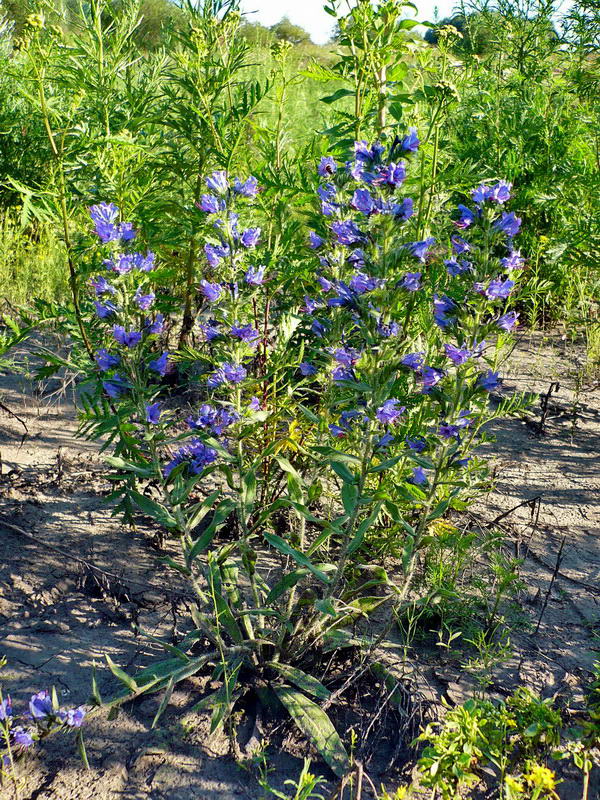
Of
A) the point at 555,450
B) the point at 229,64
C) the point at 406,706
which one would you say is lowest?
the point at 406,706

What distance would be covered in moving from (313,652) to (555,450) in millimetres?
2193

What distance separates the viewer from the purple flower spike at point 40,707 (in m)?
2.04

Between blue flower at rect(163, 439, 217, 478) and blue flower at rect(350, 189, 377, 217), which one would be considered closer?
blue flower at rect(350, 189, 377, 217)

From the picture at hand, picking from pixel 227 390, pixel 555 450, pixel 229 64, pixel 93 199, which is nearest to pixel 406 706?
pixel 227 390

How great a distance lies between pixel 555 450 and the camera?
397 centimetres

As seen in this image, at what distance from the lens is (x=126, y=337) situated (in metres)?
2.14

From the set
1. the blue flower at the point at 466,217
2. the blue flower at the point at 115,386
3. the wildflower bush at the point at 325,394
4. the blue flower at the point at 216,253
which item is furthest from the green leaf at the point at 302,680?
the blue flower at the point at 466,217

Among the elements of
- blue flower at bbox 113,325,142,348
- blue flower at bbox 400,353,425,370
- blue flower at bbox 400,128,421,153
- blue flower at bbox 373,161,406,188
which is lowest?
blue flower at bbox 400,353,425,370

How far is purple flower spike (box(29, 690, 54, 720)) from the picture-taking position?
2041mm

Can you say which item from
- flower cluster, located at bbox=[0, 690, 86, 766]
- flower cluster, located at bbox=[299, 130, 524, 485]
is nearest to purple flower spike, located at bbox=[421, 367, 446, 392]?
flower cluster, located at bbox=[299, 130, 524, 485]

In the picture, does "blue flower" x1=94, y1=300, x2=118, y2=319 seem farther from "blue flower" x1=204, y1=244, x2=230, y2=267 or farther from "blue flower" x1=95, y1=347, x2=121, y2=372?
"blue flower" x1=204, y1=244, x2=230, y2=267

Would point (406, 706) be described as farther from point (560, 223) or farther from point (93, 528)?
point (560, 223)

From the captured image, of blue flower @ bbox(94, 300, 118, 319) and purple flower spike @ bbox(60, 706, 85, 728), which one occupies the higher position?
blue flower @ bbox(94, 300, 118, 319)

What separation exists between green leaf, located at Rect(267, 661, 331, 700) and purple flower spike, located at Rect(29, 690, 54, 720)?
724mm
